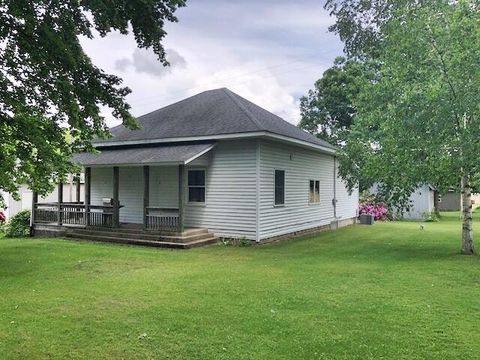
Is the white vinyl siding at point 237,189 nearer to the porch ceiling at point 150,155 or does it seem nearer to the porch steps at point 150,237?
the porch ceiling at point 150,155

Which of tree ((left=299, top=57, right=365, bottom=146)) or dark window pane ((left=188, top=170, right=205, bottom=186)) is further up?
tree ((left=299, top=57, right=365, bottom=146))

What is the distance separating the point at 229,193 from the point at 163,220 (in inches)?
92.1

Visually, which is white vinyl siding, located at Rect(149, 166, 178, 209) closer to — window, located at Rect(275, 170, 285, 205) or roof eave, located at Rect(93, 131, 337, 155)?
roof eave, located at Rect(93, 131, 337, 155)

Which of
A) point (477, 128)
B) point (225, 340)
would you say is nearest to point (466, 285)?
point (477, 128)

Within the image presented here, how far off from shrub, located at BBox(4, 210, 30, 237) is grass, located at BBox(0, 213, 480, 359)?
560 centimetres

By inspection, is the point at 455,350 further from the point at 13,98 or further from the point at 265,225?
the point at 265,225


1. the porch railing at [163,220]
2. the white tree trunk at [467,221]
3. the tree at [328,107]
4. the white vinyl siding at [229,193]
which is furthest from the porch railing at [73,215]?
the tree at [328,107]

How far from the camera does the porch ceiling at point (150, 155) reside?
41.3ft

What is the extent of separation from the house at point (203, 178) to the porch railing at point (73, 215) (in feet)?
0.12

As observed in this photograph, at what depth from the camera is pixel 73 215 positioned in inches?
603

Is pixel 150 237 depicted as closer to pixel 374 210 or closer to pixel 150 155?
pixel 150 155

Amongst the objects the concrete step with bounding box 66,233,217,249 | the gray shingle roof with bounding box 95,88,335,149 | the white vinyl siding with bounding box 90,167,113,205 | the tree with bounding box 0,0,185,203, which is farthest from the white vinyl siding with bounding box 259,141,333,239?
the tree with bounding box 0,0,185,203

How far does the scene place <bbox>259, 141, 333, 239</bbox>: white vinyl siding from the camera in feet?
43.7

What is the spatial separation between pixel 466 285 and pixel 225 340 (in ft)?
16.4
